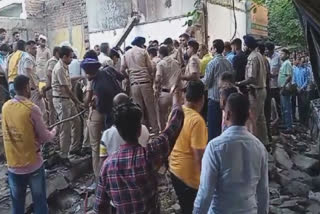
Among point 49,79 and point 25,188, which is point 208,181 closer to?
point 25,188

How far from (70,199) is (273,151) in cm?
408

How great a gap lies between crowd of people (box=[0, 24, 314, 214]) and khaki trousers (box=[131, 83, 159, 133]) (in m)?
0.02

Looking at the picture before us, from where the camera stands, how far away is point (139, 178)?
2572mm

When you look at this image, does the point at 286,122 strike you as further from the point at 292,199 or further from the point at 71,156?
the point at 71,156

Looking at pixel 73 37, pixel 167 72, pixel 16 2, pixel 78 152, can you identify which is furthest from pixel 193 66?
pixel 16 2

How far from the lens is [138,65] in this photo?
7.24 metres

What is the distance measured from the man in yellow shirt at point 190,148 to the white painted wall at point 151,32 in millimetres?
8334

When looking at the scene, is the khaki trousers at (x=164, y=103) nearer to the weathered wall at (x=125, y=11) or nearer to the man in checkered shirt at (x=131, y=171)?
the man in checkered shirt at (x=131, y=171)

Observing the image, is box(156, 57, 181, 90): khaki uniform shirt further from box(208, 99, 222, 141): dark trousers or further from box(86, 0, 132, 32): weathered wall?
box(86, 0, 132, 32): weathered wall

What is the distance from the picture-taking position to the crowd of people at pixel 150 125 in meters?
2.64

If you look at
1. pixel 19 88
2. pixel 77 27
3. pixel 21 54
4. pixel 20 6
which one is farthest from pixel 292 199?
pixel 20 6

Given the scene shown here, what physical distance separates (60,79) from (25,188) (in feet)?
7.78

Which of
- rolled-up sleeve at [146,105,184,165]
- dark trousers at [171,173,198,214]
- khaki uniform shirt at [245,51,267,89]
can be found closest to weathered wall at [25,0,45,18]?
khaki uniform shirt at [245,51,267,89]

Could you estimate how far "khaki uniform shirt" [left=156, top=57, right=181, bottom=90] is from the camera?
7172mm
